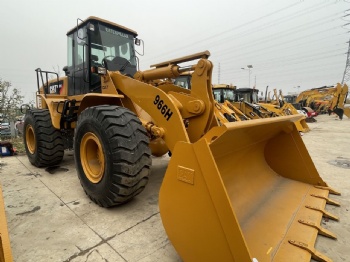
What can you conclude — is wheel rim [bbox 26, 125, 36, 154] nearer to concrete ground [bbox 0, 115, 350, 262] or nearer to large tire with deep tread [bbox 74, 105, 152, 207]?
concrete ground [bbox 0, 115, 350, 262]

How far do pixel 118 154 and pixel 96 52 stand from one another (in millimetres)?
2353

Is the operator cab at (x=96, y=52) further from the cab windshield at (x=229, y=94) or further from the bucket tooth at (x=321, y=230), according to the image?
the cab windshield at (x=229, y=94)

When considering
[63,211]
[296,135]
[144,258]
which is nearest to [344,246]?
[296,135]

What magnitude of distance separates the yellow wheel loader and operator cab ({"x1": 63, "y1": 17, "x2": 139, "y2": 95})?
19 mm

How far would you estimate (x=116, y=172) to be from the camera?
7.92 ft

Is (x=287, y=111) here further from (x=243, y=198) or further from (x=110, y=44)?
(x=243, y=198)

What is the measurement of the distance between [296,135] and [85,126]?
9.32ft

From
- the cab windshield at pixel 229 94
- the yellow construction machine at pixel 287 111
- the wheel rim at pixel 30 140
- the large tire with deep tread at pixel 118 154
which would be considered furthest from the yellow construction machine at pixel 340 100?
the wheel rim at pixel 30 140

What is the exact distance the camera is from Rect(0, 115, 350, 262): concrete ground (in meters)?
1.96

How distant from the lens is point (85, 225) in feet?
7.89

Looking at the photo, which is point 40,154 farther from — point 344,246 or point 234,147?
point 344,246

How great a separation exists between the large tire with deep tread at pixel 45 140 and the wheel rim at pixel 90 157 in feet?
5.34

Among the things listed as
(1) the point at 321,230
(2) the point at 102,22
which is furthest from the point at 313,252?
(2) the point at 102,22

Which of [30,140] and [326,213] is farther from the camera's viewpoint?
[30,140]
